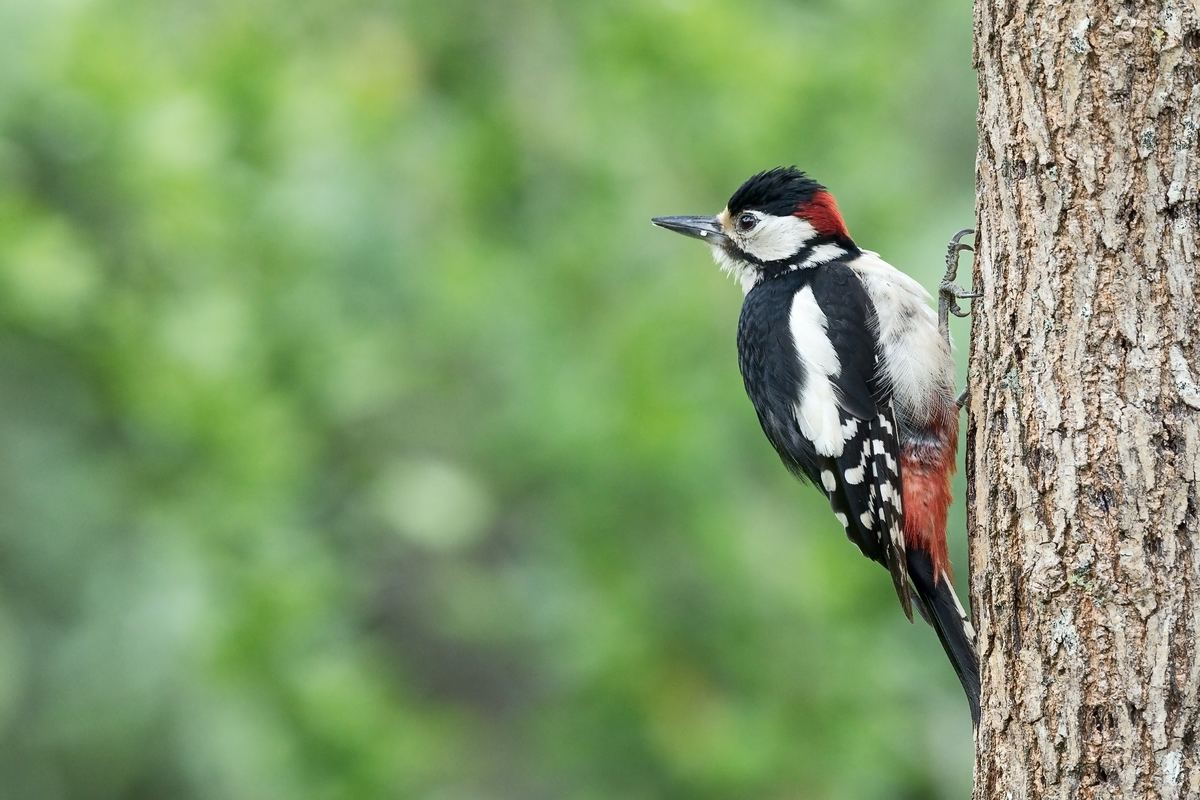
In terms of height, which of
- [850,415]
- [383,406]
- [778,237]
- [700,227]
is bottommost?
[850,415]

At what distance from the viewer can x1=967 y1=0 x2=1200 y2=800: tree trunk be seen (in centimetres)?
270

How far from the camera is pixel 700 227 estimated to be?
479 cm

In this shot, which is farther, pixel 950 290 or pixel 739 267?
pixel 739 267

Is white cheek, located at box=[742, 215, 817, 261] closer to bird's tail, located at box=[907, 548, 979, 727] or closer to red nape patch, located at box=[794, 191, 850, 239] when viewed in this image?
red nape patch, located at box=[794, 191, 850, 239]

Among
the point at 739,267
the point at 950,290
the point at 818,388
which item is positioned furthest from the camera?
the point at 739,267

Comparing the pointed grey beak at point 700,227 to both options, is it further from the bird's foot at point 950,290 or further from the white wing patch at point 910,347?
the bird's foot at point 950,290

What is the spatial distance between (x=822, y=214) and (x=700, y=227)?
44cm

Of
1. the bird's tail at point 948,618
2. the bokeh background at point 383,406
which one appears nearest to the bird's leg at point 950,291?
the bird's tail at point 948,618

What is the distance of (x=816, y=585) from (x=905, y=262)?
1622 mm

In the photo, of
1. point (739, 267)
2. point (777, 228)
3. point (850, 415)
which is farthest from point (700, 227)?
point (850, 415)

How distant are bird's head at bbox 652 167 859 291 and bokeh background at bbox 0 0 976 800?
204cm

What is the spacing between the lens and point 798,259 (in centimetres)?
457

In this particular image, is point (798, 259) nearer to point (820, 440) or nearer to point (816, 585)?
point (820, 440)

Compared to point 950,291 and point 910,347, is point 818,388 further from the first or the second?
point 950,291
